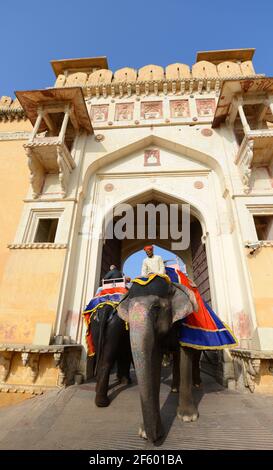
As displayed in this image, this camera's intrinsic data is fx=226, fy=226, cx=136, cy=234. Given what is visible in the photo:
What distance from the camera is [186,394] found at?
9.71 ft

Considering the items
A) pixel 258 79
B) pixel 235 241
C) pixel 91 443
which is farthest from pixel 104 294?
pixel 258 79

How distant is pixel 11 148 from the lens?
902cm

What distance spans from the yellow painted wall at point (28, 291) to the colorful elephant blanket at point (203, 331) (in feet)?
10.6

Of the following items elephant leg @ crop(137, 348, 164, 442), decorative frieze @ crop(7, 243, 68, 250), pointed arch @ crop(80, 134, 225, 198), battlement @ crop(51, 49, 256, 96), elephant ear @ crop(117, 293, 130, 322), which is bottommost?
elephant leg @ crop(137, 348, 164, 442)

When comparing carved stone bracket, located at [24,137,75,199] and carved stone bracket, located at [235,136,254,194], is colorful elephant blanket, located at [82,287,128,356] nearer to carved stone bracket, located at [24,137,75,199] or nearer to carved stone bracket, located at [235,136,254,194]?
carved stone bracket, located at [24,137,75,199]

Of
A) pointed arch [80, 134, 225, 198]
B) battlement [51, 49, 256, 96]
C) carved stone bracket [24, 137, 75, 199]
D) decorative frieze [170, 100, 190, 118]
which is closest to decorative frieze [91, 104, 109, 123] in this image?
battlement [51, 49, 256, 96]

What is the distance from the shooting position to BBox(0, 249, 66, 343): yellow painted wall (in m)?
5.20

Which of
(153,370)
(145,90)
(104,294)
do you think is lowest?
(153,370)

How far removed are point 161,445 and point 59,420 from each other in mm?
1550

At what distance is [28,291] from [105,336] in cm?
281

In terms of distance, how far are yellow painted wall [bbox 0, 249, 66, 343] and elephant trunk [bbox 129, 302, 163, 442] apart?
3.50m

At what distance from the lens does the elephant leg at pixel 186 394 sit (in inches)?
112
